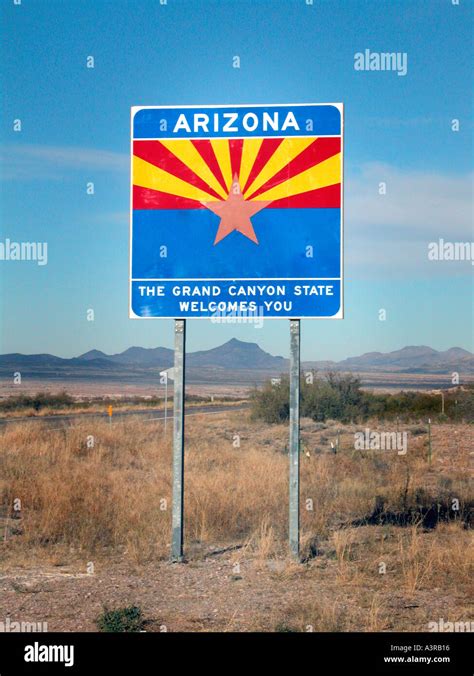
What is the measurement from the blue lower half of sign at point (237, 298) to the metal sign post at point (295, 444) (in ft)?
0.85

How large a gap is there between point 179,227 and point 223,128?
4.04ft

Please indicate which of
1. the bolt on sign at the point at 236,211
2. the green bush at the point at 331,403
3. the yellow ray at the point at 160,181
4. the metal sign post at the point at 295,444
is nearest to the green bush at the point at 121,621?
the metal sign post at the point at 295,444

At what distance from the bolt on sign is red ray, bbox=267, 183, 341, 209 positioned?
11mm

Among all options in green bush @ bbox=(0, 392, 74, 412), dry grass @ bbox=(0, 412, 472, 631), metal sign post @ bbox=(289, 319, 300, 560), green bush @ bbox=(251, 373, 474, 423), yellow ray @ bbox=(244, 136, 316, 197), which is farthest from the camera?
green bush @ bbox=(0, 392, 74, 412)

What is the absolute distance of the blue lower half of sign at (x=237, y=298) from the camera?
Answer: 9219 mm

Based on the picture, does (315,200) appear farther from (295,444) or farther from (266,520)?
(266,520)

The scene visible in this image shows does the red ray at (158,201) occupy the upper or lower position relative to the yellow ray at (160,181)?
lower

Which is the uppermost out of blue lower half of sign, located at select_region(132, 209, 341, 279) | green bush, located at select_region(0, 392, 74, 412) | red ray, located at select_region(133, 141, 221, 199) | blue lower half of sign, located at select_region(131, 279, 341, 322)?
red ray, located at select_region(133, 141, 221, 199)

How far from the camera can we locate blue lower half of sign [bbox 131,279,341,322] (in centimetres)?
922

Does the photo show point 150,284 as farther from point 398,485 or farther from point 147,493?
point 398,485

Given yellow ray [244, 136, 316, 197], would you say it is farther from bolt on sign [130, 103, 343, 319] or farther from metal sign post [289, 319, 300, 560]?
metal sign post [289, 319, 300, 560]

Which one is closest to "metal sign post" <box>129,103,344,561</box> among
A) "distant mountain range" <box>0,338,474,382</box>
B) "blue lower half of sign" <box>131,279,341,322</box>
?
"blue lower half of sign" <box>131,279,341,322</box>

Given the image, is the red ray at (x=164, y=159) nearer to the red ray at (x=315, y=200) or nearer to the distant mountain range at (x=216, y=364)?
the red ray at (x=315, y=200)
